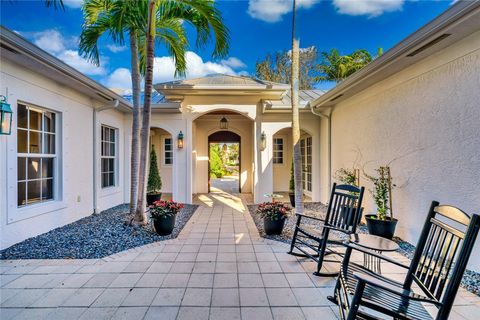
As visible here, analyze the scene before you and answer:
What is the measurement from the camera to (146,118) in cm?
477

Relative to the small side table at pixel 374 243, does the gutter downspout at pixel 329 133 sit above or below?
above

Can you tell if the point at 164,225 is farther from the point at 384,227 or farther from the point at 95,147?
the point at 384,227

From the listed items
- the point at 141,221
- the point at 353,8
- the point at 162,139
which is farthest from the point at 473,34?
the point at 162,139

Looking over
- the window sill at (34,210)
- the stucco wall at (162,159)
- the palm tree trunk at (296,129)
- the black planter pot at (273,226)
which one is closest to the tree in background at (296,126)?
the palm tree trunk at (296,129)

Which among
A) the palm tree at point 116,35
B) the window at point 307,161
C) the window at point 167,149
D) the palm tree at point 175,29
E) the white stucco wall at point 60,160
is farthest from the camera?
the window at point 167,149

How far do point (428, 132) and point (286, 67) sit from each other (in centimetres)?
1348

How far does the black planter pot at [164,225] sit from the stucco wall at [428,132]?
4.13 meters

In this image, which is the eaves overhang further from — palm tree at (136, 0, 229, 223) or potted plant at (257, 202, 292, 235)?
potted plant at (257, 202, 292, 235)

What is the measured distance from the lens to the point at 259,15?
760cm

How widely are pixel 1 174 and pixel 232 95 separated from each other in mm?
5506

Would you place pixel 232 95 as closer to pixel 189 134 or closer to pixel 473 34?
pixel 189 134

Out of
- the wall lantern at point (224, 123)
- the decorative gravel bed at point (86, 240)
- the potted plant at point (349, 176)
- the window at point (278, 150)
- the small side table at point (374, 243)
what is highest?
the wall lantern at point (224, 123)

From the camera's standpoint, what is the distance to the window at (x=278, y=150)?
10.6 metres

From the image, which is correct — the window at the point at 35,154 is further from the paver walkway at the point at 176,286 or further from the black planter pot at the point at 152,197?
the black planter pot at the point at 152,197
